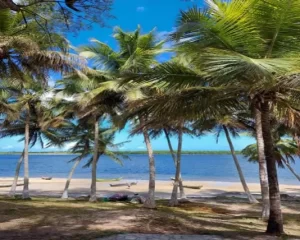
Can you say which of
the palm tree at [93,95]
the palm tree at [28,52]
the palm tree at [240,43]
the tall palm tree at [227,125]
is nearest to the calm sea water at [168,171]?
the palm tree at [93,95]

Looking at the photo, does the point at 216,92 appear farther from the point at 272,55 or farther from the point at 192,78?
the point at 272,55

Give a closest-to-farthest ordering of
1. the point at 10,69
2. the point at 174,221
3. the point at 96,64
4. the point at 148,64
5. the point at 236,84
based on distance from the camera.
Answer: the point at 236,84 < the point at 174,221 < the point at 10,69 < the point at 148,64 < the point at 96,64

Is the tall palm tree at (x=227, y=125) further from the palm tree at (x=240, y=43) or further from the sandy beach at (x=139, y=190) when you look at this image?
the palm tree at (x=240, y=43)

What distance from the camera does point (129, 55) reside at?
16.0 metres

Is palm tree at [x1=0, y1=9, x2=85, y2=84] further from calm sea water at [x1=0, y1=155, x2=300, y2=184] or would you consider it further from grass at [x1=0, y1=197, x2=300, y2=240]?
calm sea water at [x1=0, y1=155, x2=300, y2=184]

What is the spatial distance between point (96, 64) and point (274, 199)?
10.8 m

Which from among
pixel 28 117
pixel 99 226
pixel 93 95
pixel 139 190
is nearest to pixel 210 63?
pixel 99 226

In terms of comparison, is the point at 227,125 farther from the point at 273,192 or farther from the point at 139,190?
the point at 139,190

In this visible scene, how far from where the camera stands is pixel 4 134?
2208cm

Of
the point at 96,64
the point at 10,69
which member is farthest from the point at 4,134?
the point at 10,69

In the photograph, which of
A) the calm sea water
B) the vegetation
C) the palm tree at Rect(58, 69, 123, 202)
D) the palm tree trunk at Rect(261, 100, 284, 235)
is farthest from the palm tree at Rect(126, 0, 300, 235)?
the calm sea water

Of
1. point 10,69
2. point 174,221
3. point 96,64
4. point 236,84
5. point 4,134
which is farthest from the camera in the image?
point 4,134

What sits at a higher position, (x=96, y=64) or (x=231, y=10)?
(x=96, y=64)

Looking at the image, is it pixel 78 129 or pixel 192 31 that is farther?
pixel 78 129
